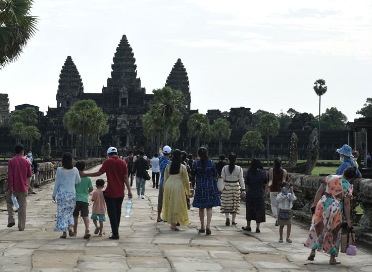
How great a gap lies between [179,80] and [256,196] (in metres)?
143

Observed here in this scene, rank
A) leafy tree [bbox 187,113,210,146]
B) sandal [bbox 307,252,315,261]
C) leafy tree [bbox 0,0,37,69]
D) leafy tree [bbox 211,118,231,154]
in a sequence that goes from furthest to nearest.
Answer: leafy tree [bbox 211,118,231,154], leafy tree [bbox 187,113,210,146], leafy tree [bbox 0,0,37,69], sandal [bbox 307,252,315,261]

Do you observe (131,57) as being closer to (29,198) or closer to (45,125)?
(45,125)

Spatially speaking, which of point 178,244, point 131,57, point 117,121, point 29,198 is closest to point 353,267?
point 178,244

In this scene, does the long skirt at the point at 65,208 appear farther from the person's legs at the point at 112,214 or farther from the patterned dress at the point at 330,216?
the patterned dress at the point at 330,216

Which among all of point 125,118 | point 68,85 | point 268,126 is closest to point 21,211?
point 268,126

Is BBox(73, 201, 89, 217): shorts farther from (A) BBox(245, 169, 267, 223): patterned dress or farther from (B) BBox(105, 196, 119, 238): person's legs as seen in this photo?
(A) BBox(245, 169, 267, 223): patterned dress

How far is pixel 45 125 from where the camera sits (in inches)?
5650

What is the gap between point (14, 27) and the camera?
22.9 m

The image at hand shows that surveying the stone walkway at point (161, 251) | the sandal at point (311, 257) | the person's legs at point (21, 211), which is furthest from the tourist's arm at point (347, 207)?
the person's legs at point (21, 211)

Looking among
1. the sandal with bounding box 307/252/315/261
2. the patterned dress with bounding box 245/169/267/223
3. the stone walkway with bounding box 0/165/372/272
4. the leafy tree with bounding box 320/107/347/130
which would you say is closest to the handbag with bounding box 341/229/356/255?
the stone walkway with bounding box 0/165/372/272

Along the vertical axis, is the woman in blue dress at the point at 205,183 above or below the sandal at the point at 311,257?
above

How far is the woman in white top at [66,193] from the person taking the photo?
45.1 ft

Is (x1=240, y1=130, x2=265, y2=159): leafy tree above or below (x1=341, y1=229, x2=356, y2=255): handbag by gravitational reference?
above

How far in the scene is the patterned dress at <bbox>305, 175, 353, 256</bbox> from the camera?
1112 cm
